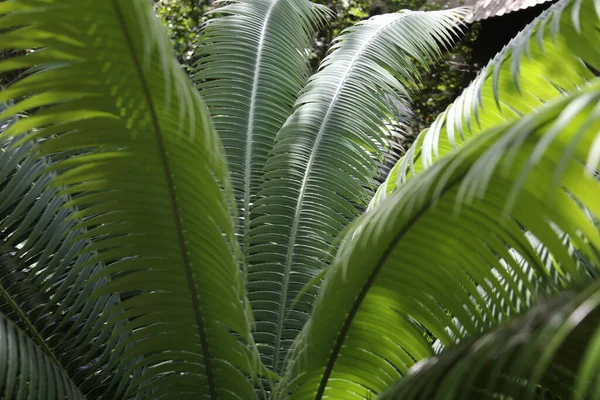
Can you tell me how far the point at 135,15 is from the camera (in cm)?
151

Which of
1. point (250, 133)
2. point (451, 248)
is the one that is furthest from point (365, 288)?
point (250, 133)

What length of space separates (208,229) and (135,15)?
603mm

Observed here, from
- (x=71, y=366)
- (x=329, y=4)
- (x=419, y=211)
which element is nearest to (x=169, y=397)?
(x=71, y=366)

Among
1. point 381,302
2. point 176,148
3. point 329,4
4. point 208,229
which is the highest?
point 176,148

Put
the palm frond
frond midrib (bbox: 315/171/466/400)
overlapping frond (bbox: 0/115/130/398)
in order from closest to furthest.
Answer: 1. frond midrib (bbox: 315/171/466/400)
2. the palm frond
3. overlapping frond (bbox: 0/115/130/398)

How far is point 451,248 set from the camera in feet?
5.26

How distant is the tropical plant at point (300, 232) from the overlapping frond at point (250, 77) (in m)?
0.19

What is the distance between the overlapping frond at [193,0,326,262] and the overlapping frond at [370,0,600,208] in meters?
1.17

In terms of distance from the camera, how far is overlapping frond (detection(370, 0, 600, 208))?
5.77ft

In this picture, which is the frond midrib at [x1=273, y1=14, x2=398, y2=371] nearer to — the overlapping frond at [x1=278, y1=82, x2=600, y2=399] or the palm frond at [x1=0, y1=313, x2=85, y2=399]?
the overlapping frond at [x1=278, y1=82, x2=600, y2=399]

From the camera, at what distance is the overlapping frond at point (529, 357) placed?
1034mm

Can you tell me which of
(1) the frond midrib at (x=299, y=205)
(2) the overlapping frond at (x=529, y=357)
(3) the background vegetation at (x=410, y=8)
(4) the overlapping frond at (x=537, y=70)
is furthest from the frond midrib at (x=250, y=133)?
(3) the background vegetation at (x=410, y=8)

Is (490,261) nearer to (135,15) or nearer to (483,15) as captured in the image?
(135,15)

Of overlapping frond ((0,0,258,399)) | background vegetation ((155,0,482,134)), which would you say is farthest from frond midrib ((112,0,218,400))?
background vegetation ((155,0,482,134))
